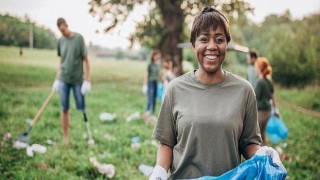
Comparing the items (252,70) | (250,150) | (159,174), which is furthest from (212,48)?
(252,70)

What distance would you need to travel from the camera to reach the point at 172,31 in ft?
49.8

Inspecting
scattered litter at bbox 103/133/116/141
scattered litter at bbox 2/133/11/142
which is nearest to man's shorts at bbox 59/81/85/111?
scattered litter at bbox 103/133/116/141

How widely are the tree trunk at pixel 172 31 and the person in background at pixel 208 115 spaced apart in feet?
41.6

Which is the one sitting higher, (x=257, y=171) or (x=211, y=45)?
(x=211, y=45)

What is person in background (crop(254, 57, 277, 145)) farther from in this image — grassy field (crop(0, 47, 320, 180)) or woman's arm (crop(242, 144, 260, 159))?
woman's arm (crop(242, 144, 260, 159))

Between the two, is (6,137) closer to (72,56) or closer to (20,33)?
(72,56)

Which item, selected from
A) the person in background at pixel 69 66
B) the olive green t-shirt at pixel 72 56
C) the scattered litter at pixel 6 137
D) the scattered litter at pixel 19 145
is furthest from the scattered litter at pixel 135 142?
the scattered litter at pixel 6 137

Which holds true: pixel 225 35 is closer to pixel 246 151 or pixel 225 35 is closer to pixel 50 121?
pixel 246 151

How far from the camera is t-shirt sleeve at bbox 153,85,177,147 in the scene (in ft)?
6.48

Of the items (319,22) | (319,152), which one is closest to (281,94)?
(319,22)

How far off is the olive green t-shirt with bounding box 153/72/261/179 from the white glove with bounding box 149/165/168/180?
0.21ft

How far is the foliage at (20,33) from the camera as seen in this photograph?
886 cm

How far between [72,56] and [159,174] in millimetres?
4270

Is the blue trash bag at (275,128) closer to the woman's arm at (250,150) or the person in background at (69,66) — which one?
the person in background at (69,66)
